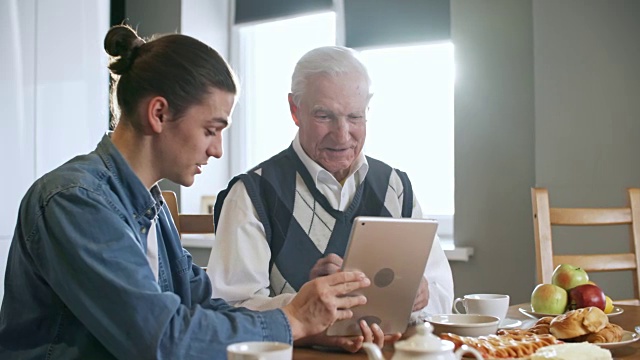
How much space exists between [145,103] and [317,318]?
0.47 metres

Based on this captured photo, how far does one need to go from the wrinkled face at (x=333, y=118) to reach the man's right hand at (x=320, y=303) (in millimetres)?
602

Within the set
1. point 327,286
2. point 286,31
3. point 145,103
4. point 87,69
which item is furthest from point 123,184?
point 286,31

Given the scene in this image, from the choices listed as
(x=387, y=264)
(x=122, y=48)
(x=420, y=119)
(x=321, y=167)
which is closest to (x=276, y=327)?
(x=387, y=264)

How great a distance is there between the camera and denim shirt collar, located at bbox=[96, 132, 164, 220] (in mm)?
1291

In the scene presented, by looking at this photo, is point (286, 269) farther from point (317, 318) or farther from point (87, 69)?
point (87, 69)

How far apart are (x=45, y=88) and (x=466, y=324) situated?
2897 millimetres

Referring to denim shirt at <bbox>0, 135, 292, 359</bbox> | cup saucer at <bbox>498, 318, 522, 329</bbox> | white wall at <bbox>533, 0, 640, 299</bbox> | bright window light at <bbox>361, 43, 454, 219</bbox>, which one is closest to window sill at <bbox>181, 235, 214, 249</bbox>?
bright window light at <bbox>361, 43, 454, 219</bbox>

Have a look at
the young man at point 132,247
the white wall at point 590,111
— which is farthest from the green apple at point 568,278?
the white wall at point 590,111

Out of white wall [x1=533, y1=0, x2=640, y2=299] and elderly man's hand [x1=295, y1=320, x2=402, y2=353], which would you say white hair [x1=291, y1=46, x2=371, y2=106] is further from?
white wall [x1=533, y1=0, x2=640, y2=299]

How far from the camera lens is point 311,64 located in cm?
182

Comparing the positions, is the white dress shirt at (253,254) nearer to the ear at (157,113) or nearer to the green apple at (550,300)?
the green apple at (550,300)

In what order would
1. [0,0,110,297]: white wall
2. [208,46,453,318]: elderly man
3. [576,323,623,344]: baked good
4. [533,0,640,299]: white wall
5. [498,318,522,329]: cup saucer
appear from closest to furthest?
1. [576,323,623,344]: baked good
2. [498,318,522,329]: cup saucer
3. [208,46,453,318]: elderly man
4. [533,0,640,299]: white wall
5. [0,0,110,297]: white wall

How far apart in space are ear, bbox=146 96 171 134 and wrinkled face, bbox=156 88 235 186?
1cm

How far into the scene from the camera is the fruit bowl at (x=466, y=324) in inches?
50.8
